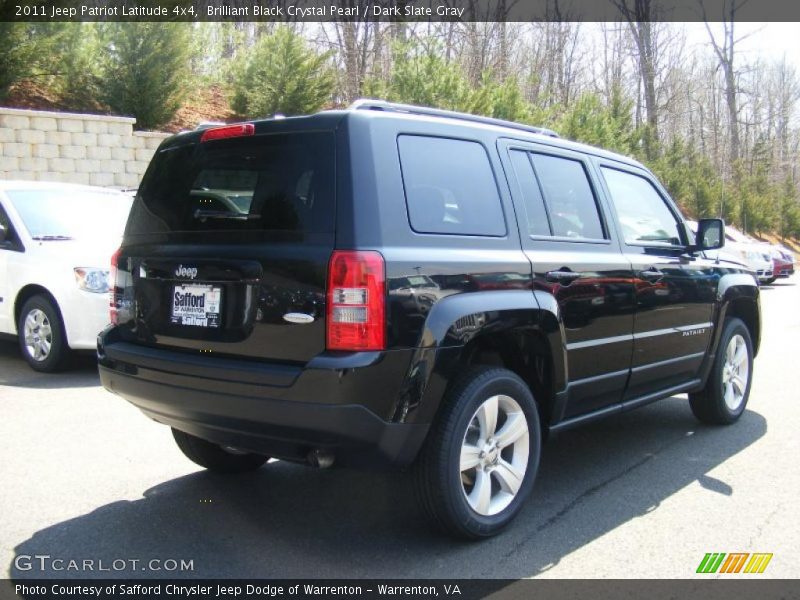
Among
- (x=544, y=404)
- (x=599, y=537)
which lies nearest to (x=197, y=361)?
(x=544, y=404)

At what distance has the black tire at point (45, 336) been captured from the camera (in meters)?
7.19

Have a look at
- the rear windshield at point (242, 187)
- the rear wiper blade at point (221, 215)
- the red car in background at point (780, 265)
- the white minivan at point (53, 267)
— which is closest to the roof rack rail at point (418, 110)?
the rear windshield at point (242, 187)

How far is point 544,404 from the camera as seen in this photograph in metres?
4.08

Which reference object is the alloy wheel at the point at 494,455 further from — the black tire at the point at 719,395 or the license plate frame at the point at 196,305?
the black tire at the point at 719,395

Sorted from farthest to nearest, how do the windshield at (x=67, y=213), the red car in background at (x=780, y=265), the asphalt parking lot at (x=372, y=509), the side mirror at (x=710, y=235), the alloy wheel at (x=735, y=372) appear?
the red car in background at (x=780, y=265) → the windshield at (x=67, y=213) → the alloy wheel at (x=735, y=372) → the side mirror at (x=710, y=235) → the asphalt parking lot at (x=372, y=509)

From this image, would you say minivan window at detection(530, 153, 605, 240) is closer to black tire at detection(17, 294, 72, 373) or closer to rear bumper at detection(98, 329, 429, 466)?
rear bumper at detection(98, 329, 429, 466)

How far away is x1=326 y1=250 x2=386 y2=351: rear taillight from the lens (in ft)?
10.2

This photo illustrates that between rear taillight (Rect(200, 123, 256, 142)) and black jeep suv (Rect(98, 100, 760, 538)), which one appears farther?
rear taillight (Rect(200, 123, 256, 142))

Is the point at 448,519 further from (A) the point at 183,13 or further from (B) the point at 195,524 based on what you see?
(A) the point at 183,13

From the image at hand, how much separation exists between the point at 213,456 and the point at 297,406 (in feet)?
4.94

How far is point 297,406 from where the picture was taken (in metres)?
3.12

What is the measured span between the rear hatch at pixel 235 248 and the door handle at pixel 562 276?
4.30 feet

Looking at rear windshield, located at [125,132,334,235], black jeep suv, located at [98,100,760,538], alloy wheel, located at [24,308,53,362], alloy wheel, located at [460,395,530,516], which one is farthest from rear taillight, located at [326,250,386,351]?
alloy wheel, located at [24,308,53,362]

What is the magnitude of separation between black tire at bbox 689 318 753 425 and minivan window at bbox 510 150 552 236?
2244 millimetres
